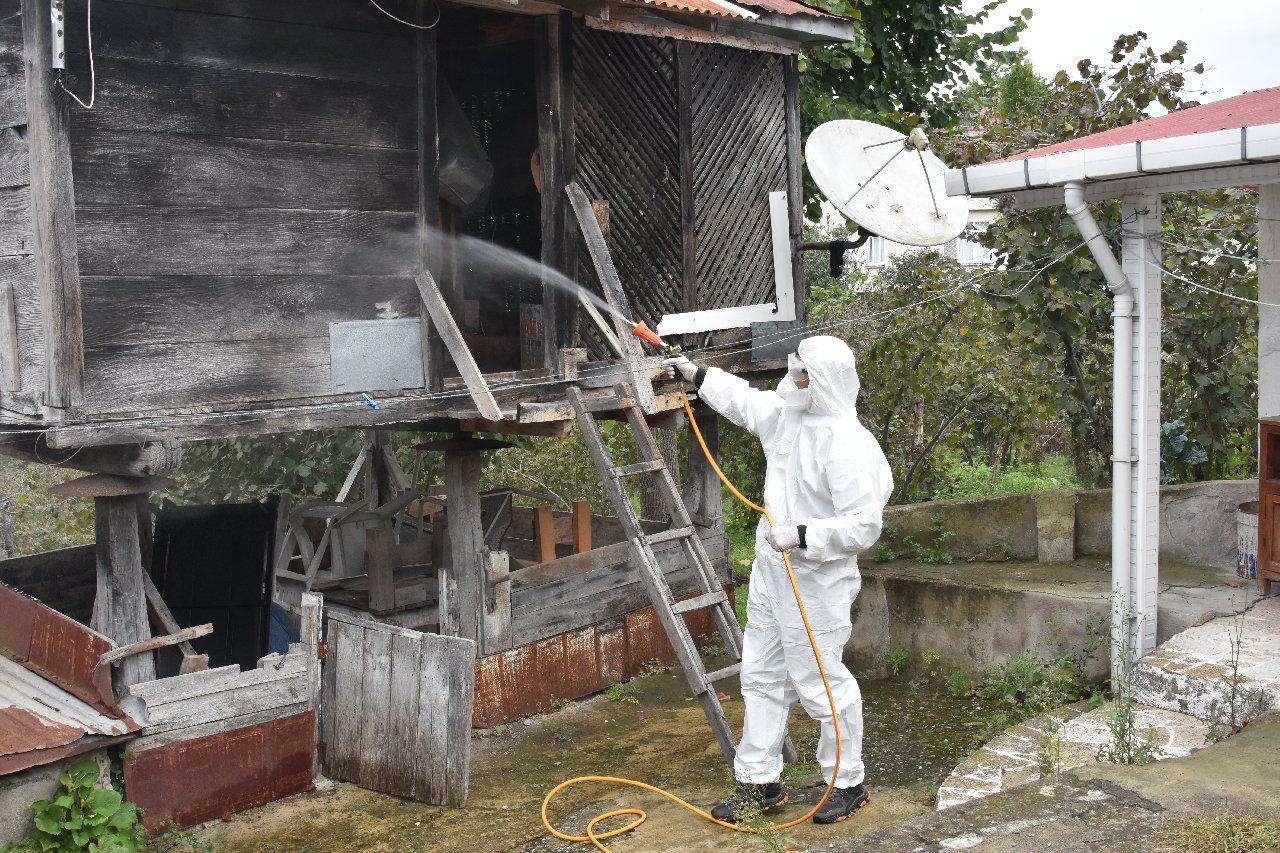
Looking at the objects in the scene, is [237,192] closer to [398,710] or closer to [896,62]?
[398,710]

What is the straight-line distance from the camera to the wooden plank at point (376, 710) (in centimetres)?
772

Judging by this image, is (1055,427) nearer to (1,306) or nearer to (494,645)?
(494,645)

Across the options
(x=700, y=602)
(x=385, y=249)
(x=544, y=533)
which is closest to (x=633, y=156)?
(x=385, y=249)

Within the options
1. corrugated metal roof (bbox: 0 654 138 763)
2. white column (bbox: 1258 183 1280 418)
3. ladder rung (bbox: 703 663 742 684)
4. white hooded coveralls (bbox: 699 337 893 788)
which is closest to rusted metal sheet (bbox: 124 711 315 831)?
corrugated metal roof (bbox: 0 654 138 763)

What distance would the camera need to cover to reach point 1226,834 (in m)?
4.19

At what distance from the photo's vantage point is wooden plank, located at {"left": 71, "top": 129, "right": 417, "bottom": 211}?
6.48m

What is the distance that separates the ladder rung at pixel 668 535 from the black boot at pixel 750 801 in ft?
5.22

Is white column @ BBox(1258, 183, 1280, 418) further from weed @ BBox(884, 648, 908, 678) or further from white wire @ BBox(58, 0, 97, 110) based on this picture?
white wire @ BBox(58, 0, 97, 110)

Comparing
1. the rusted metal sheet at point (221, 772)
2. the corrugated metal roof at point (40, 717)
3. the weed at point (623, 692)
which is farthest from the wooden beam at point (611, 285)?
the corrugated metal roof at point (40, 717)

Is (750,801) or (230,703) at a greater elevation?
(230,703)

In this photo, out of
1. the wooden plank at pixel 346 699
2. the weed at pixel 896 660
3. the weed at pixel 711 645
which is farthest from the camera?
the weed at pixel 711 645

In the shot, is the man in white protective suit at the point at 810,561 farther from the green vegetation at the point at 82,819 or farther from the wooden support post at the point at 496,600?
the green vegetation at the point at 82,819

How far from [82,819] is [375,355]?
2971 millimetres

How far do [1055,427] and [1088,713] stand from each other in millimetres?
11491
